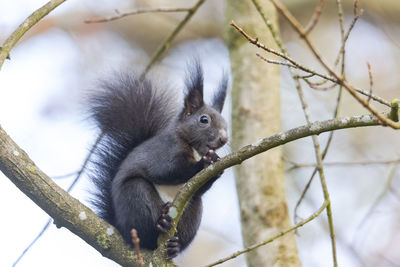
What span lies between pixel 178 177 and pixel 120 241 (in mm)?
526

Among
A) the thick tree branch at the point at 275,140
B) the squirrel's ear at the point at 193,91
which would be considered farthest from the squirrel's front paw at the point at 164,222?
the squirrel's ear at the point at 193,91

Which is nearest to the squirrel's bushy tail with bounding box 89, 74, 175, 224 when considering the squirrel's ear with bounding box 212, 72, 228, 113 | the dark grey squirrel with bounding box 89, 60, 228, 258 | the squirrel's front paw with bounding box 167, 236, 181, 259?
the dark grey squirrel with bounding box 89, 60, 228, 258

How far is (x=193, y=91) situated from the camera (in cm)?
339

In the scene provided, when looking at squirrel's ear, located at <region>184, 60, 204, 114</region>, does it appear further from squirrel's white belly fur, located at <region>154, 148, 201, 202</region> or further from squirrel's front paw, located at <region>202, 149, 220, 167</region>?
squirrel's front paw, located at <region>202, 149, 220, 167</region>

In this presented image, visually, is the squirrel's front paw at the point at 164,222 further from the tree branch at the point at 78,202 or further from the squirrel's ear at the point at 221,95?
the squirrel's ear at the point at 221,95

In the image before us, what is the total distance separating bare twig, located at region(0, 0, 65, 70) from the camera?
2.40 meters

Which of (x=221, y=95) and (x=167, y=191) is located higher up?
(x=221, y=95)

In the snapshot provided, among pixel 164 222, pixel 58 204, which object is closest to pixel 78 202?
pixel 58 204

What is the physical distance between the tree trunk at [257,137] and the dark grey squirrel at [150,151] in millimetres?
306

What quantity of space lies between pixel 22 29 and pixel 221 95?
4.88 feet

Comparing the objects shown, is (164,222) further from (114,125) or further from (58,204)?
(114,125)

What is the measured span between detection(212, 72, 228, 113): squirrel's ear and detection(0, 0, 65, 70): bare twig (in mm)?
1294

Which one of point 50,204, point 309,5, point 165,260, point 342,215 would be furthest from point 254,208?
point 342,215

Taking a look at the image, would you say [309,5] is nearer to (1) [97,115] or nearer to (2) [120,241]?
(1) [97,115]
